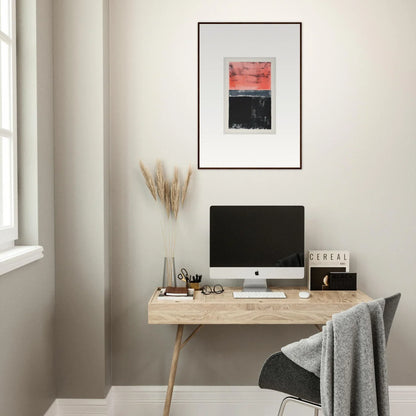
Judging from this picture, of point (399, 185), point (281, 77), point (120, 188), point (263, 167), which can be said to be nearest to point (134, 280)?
point (120, 188)

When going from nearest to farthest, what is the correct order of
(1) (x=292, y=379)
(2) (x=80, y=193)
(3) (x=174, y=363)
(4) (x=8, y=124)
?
1. (1) (x=292, y=379)
2. (4) (x=8, y=124)
3. (3) (x=174, y=363)
4. (2) (x=80, y=193)

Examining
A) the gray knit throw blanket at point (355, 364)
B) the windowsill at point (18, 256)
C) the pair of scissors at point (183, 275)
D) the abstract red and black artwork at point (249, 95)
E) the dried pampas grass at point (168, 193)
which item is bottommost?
the gray knit throw blanket at point (355, 364)

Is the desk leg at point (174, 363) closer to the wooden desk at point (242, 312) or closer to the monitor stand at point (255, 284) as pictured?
the wooden desk at point (242, 312)

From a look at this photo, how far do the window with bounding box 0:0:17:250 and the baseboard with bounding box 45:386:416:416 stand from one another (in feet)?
3.98

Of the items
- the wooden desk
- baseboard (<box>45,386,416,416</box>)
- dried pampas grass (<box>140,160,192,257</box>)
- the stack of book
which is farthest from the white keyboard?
baseboard (<box>45,386,416,416</box>)

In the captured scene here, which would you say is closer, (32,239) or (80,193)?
(32,239)

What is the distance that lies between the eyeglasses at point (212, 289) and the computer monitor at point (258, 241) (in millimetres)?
102

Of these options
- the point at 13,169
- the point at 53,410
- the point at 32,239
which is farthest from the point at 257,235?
the point at 53,410

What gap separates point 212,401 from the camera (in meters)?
2.79

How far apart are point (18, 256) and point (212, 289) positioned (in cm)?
110

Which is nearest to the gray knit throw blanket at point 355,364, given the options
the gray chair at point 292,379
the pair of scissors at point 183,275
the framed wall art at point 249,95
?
the gray chair at point 292,379

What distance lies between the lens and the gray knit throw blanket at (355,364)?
1727 millimetres

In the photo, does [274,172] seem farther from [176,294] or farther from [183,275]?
[176,294]

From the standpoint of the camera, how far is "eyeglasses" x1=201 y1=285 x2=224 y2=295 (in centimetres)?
259
